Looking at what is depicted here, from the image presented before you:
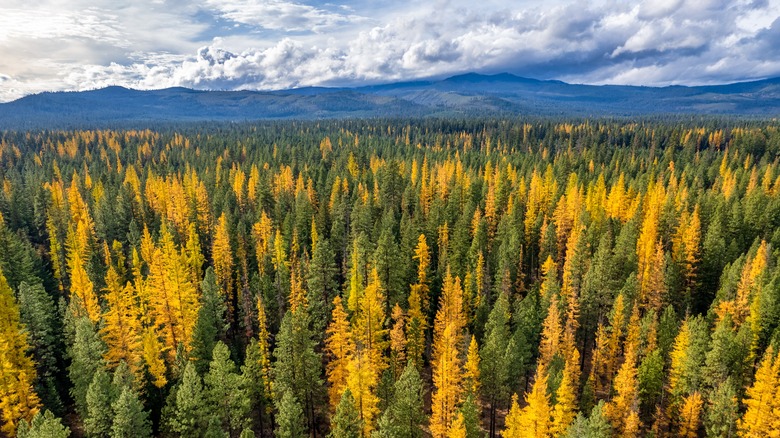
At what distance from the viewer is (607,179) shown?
107812 mm

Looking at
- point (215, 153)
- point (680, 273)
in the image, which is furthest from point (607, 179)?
point (215, 153)

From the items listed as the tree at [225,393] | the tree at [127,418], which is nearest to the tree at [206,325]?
the tree at [225,393]

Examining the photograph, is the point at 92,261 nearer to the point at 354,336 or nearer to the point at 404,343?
the point at 354,336

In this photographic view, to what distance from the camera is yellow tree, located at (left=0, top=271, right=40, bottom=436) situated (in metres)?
34.2

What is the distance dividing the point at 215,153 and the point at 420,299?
4641 inches

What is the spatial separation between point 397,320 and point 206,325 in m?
20.3

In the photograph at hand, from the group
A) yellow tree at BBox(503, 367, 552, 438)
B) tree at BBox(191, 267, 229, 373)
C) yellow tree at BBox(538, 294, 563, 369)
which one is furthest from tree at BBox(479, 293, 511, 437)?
tree at BBox(191, 267, 229, 373)

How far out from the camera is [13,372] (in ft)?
116

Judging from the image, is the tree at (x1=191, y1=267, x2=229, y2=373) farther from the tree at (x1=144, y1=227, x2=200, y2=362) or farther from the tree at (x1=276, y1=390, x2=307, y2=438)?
the tree at (x1=276, y1=390, x2=307, y2=438)

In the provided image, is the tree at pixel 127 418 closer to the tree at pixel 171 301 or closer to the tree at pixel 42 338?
the tree at pixel 171 301

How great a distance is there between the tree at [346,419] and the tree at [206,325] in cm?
1734

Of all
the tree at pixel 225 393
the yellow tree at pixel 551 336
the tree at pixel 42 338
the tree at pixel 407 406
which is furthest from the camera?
the yellow tree at pixel 551 336

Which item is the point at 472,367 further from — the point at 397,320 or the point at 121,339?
the point at 121,339

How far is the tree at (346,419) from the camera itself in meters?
31.9
